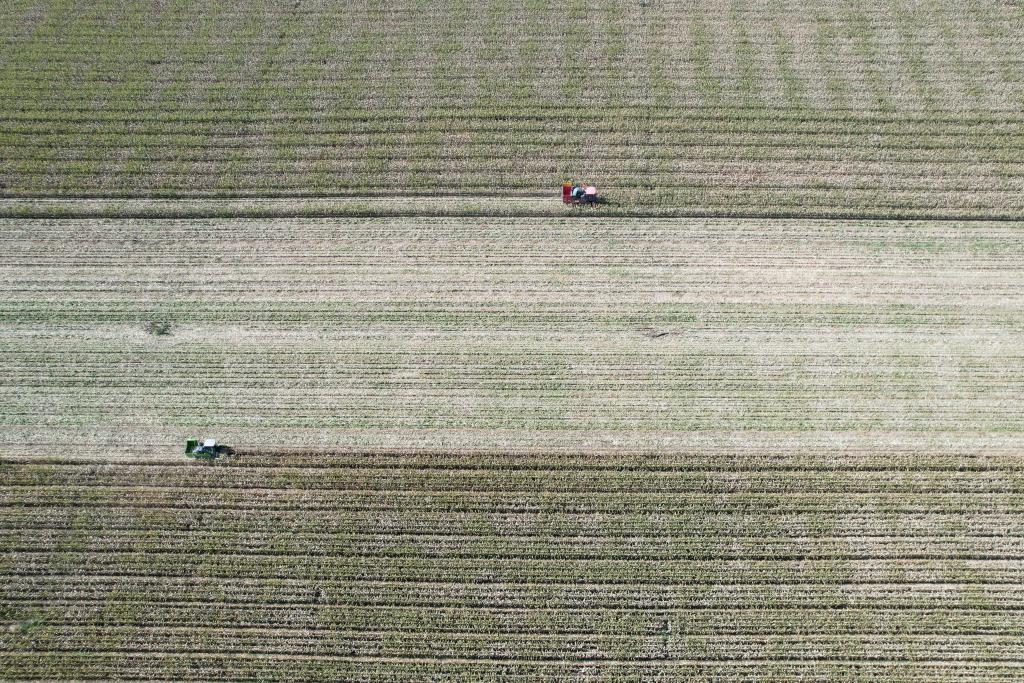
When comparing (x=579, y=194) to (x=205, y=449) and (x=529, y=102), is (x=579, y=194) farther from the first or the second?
(x=205, y=449)

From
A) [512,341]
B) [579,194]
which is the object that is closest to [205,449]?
[512,341]

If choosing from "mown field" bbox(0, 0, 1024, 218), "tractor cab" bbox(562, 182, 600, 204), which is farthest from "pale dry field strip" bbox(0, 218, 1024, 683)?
"mown field" bbox(0, 0, 1024, 218)

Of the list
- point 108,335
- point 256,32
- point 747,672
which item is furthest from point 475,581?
point 256,32

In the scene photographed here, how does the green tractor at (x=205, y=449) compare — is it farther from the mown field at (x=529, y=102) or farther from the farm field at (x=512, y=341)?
the mown field at (x=529, y=102)

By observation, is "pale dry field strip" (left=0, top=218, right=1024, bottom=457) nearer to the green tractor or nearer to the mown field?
the green tractor

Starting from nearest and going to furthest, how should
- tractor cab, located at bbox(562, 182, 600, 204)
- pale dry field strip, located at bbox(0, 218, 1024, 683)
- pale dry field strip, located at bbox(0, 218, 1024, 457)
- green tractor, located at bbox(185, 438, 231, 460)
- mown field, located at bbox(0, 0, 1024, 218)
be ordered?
1. pale dry field strip, located at bbox(0, 218, 1024, 683)
2. green tractor, located at bbox(185, 438, 231, 460)
3. pale dry field strip, located at bbox(0, 218, 1024, 457)
4. tractor cab, located at bbox(562, 182, 600, 204)
5. mown field, located at bbox(0, 0, 1024, 218)

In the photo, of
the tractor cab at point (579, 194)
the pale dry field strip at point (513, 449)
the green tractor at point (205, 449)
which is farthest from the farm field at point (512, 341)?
the tractor cab at point (579, 194)
